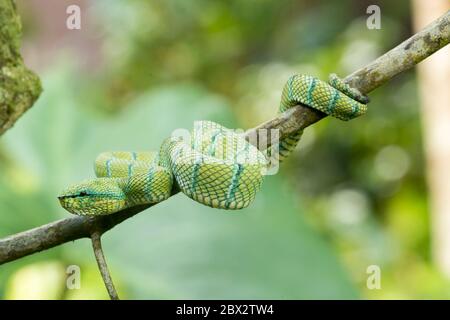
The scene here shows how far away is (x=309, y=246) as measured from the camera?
299cm

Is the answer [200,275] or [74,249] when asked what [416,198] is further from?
[74,249]

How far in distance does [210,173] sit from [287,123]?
212mm

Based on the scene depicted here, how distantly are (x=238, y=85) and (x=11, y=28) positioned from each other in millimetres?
3666

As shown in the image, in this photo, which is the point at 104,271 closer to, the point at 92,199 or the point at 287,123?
the point at 92,199

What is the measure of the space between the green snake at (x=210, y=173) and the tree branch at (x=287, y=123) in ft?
0.10

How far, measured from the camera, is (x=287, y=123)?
1459 millimetres

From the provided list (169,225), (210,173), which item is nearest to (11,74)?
(210,173)

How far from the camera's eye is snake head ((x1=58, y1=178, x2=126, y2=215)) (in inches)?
54.2
